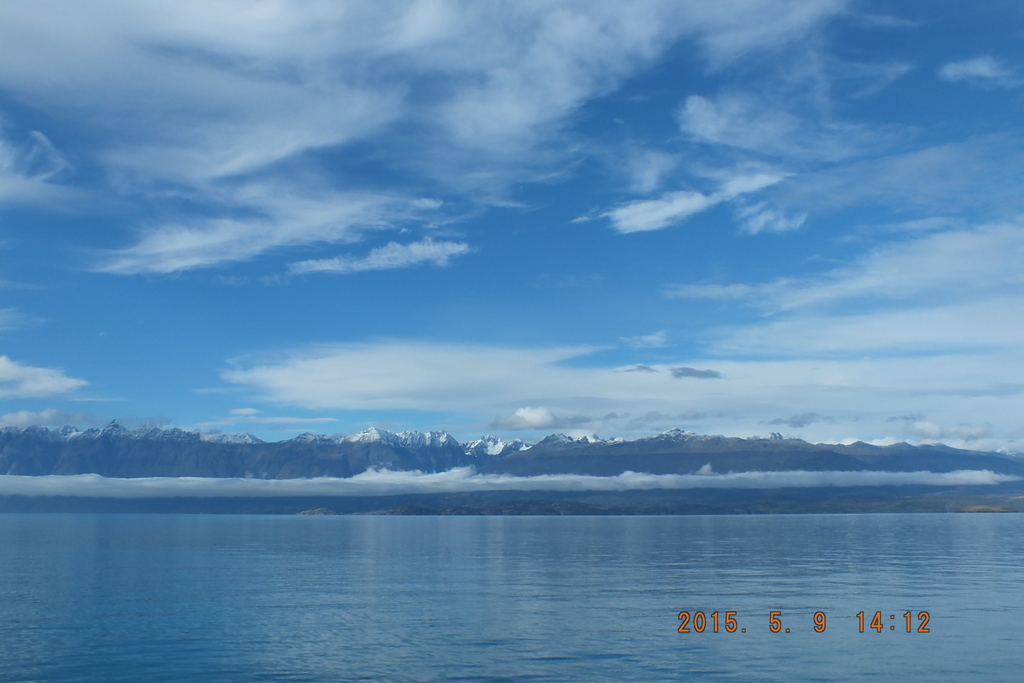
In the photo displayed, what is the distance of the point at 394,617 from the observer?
228 ft

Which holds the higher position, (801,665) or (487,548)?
(801,665)

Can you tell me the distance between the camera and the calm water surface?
50.2 meters

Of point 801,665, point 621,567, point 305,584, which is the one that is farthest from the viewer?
point 621,567

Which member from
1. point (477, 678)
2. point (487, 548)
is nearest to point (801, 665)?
point (477, 678)

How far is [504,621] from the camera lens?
67.3 metres

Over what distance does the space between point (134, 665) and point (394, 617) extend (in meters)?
23.6

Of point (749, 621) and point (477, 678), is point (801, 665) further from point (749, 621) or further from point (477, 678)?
point (477, 678)

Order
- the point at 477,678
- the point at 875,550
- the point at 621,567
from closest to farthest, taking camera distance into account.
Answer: the point at 477,678, the point at 621,567, the point at 875,550

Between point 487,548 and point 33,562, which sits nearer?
point 33,562

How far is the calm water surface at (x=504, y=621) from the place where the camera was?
50219mm
